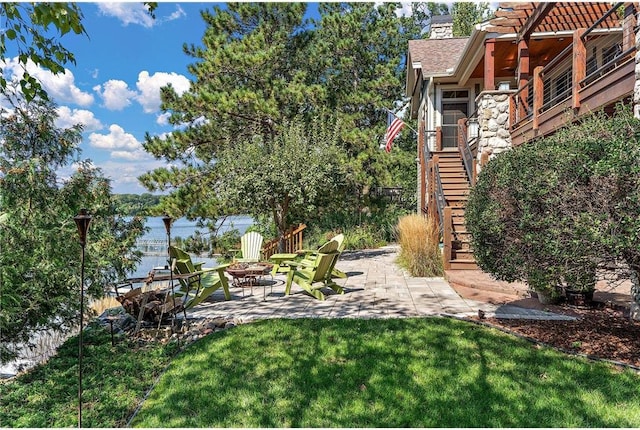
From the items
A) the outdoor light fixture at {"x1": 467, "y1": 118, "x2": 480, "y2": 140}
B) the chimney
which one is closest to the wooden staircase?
the outdoor light fixture at {"x1": 467, "y1": 118, "x2": 480, "y2": 140}

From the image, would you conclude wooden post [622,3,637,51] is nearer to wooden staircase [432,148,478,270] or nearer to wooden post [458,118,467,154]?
wooden staircase [432,148,478,270]

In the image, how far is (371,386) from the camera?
11.5 ft

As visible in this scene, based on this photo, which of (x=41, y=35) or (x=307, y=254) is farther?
(x=307, y=254)

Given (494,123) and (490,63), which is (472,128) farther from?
(490,63)

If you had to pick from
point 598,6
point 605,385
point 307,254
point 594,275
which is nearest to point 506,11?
point 598,6

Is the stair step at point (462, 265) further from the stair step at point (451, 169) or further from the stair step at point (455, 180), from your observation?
the stair step at point (451, 169)

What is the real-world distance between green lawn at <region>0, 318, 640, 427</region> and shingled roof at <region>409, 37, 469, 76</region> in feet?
39.8

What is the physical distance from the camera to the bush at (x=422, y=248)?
862 cm

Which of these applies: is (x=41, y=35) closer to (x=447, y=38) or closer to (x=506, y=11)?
(x=506, y=11)

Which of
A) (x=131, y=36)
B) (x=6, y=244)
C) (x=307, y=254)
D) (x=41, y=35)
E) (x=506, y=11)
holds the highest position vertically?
(x=506, y=11)

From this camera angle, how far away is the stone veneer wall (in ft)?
31.7

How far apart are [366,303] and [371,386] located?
112 inches

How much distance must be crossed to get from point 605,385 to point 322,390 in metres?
2.38

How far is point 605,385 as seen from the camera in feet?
11.0
